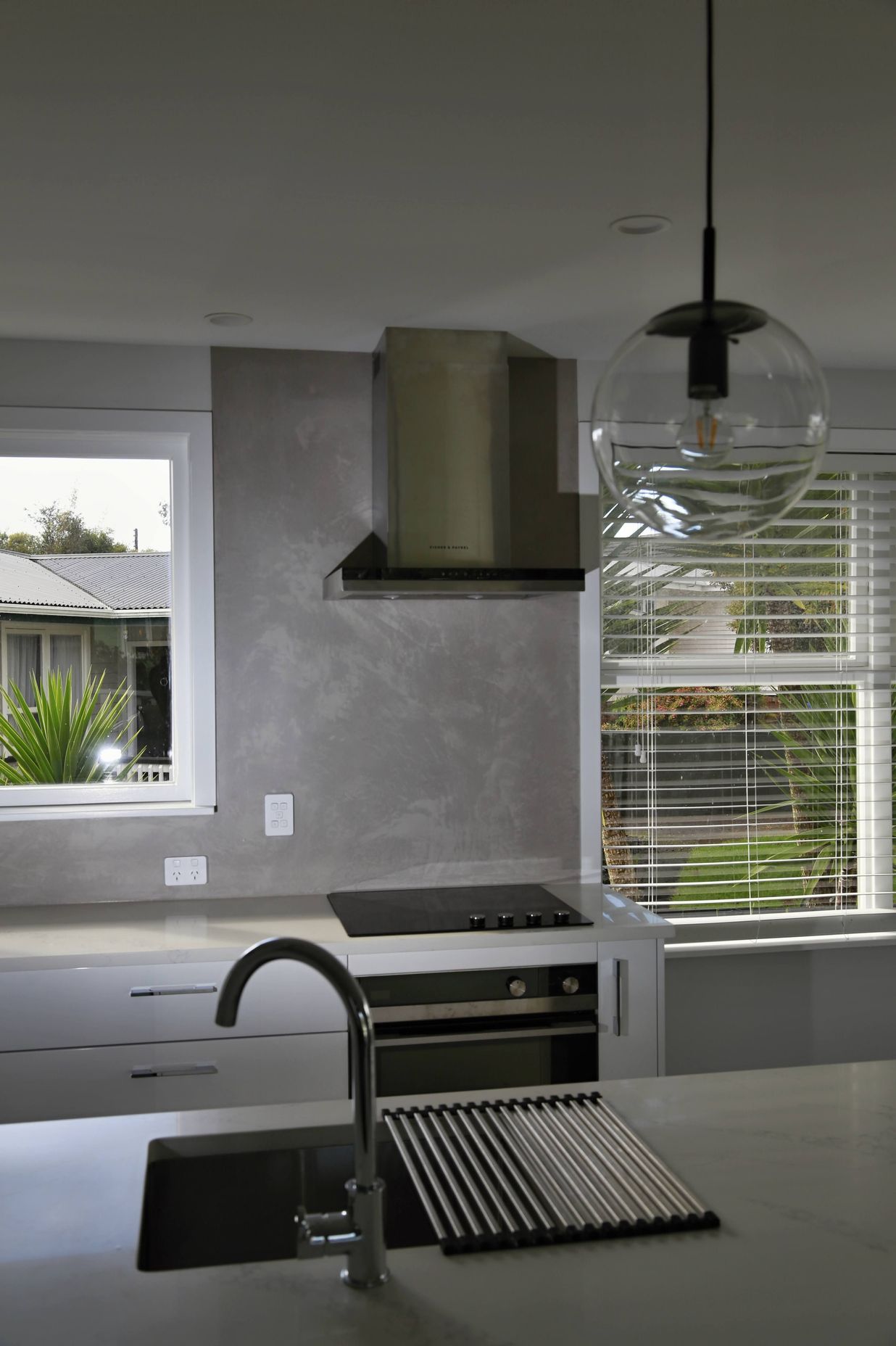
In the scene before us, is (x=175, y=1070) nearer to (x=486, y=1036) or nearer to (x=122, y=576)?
(x=486, y=1036)

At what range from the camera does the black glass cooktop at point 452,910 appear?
9.27ft

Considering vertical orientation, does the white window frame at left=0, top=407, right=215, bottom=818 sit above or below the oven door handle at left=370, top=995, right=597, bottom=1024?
above

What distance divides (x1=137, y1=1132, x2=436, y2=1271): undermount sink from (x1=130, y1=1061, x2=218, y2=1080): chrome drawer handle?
1089mm

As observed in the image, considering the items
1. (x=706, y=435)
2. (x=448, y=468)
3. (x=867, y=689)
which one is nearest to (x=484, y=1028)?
(x=448, y=468)

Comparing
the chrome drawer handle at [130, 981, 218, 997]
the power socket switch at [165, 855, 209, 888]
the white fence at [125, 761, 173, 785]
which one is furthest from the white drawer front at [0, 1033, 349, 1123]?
the white fence at [125, 761, 173, 785]

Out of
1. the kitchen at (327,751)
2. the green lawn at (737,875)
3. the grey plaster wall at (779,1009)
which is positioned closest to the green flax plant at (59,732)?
the kitchen at (327,751)

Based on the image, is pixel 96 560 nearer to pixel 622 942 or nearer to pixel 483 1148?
pixel 622 942

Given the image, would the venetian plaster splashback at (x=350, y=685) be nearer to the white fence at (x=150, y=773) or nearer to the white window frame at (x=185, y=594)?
the white window frame at (x=185, y=594)

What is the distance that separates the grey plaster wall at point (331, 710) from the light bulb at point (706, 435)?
2.32m

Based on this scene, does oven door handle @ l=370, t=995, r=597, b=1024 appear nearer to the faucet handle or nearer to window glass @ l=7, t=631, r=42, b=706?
window glass @ l=7, t=631, r=42, b=706

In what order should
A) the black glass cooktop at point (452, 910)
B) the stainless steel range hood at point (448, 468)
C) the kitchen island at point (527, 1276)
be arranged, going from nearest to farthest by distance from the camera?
the kitchen island at point (527, 1276) < the black glass cooktop at point (452, 910) < the stainless steel range hood at point (448, 468)

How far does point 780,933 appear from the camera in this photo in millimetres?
3629

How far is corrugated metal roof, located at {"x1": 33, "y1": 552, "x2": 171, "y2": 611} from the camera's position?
329 cm

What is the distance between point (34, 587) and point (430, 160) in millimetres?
1827
